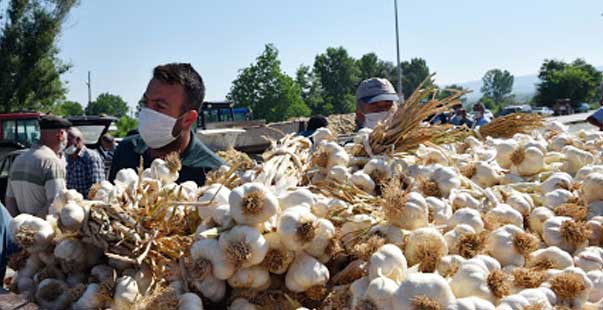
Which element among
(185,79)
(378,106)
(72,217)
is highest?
(185,79)

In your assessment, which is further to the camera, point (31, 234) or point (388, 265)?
point (31, 234)

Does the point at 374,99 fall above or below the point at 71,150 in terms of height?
above

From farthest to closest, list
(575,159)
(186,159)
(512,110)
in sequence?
(512,110) < (186,159) < (575,159)

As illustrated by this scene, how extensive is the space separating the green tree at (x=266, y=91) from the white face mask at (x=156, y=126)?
132ft

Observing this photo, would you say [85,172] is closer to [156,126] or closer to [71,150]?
[71,150]

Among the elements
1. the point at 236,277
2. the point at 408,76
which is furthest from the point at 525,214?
the point at 408,76

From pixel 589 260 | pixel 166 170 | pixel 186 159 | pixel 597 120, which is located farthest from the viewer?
pixel 597 120

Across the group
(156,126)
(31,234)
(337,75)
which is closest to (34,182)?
(156,126)

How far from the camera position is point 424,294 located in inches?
50.9

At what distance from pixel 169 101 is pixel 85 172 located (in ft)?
8.86

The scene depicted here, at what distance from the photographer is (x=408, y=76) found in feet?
301

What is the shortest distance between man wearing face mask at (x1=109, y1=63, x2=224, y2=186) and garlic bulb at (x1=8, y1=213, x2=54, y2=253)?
1502mm

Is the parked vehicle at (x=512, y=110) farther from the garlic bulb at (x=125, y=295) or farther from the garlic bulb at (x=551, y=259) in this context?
the garlic bulb at (x=125, y=295)

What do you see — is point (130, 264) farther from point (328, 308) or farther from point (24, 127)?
point (24, 127)
